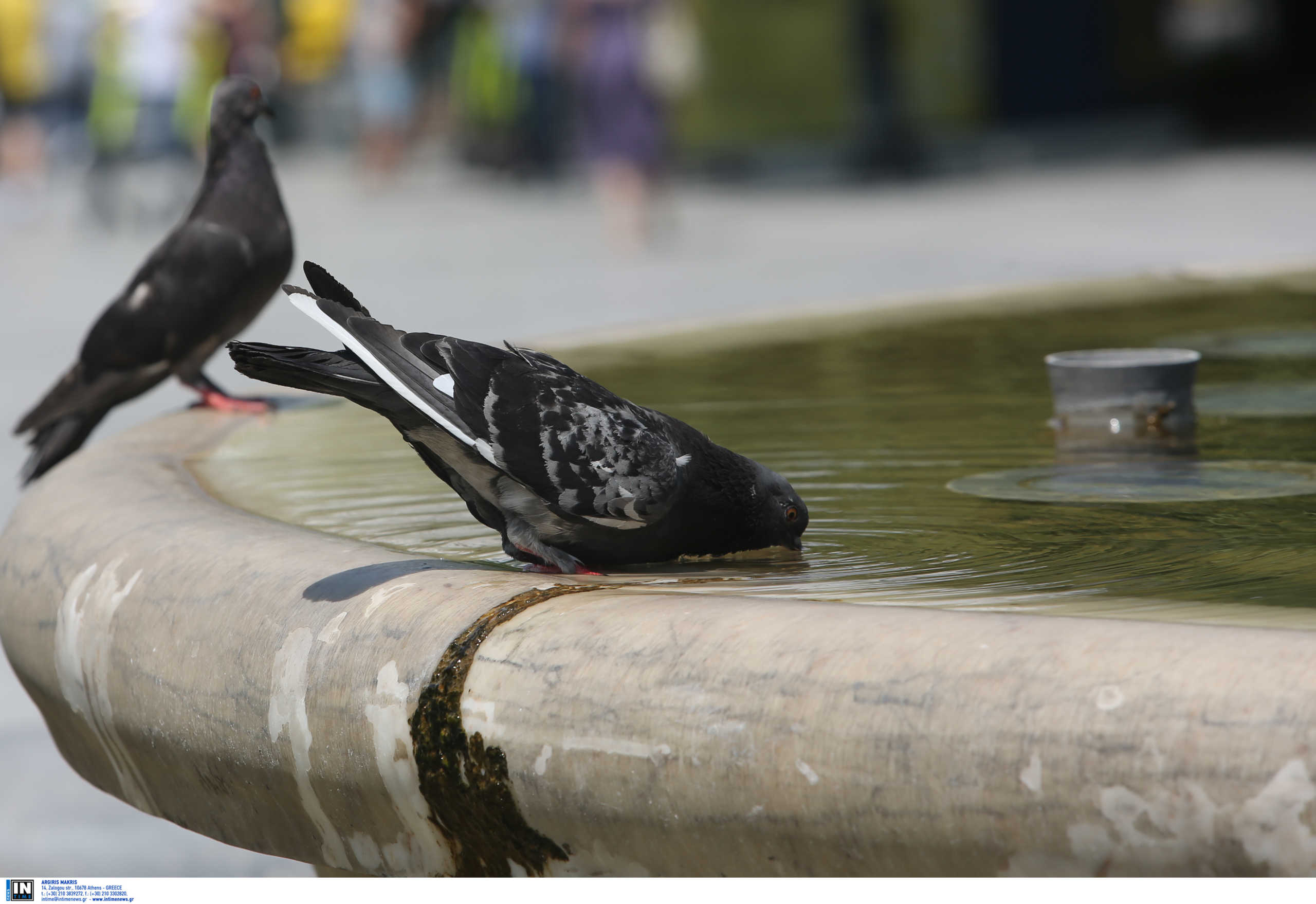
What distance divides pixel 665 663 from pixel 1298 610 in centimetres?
74

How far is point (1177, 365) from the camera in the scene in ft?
12.0

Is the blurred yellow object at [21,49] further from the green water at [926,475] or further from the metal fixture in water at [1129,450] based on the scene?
the metal fixture in water at [1129,450]

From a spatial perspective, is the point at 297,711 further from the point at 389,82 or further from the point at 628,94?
the point at 389,82

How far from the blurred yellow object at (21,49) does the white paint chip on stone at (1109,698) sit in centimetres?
1553

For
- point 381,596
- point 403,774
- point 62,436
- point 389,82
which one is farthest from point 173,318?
point 389,82

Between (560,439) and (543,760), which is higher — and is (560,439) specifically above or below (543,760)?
above

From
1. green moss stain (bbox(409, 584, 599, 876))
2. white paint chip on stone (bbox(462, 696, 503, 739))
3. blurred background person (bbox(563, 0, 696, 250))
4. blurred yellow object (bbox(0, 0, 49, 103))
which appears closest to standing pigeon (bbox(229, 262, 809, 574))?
green moss stain (bbox(409, 584, 599, 876))

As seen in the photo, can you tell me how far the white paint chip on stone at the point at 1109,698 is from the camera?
1854 millimetres

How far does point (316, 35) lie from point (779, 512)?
65.9 ft

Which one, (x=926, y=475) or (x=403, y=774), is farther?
(x=926, y=475)

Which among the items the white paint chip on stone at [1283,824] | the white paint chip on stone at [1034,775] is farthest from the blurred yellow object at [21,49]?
the white paint chip on stone at [1283,824]

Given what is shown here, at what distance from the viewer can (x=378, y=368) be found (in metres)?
2.56

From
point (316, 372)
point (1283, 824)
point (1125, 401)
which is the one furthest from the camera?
point (1125, 401)

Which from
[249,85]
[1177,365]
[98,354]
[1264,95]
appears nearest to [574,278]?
[249,85]
